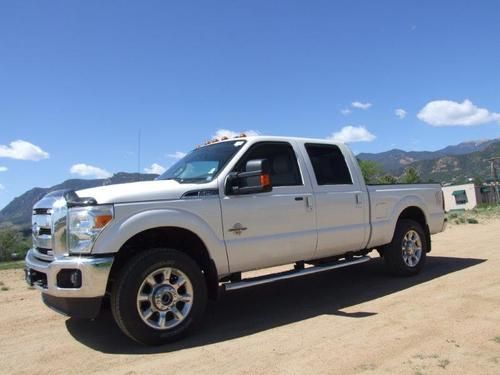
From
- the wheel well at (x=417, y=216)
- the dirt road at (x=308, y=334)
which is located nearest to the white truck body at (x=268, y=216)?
the wheel well at (x=417, y=216)

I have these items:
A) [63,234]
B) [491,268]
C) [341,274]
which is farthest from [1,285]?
[491,268]

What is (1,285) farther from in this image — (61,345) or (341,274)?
(341,274)

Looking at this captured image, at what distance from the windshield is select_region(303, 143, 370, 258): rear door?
42.5 inches

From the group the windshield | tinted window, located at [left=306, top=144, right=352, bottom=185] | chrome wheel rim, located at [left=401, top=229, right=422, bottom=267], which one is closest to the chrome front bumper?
the windshield

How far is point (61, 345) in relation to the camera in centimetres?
470

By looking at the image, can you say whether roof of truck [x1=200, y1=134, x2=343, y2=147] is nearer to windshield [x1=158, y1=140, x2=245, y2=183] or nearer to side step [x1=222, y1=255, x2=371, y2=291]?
windshield [x1=158, y1=140, x2=245, y2=183]

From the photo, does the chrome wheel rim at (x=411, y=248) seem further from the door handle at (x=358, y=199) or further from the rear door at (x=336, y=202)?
the door handle at (x=358, y=199)

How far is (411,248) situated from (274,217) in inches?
118

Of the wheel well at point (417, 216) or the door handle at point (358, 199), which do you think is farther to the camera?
the wheel well at point (417, 216)

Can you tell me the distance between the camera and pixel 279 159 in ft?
19.1

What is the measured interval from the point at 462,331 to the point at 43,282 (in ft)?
12.9

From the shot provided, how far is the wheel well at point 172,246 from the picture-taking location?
4566mm

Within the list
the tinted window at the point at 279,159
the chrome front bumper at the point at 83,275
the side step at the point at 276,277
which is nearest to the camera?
the chrome front bumper at the point at 83,275

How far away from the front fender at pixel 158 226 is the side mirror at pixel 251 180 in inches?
20.1
